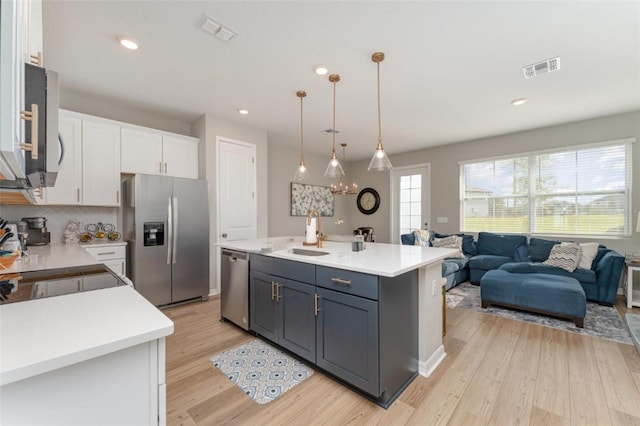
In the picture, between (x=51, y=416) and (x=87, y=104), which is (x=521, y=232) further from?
(x=87, y=104)

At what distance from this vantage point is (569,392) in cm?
187

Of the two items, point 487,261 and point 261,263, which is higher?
point 261,263

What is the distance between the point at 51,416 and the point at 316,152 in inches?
243

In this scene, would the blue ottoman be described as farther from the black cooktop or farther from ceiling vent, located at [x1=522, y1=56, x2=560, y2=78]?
the black cooktop

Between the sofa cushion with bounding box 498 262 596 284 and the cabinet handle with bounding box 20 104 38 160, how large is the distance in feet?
15.2

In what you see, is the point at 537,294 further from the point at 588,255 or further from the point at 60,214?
the point at 60,214

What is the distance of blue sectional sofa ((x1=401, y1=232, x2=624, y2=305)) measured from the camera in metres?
3.49

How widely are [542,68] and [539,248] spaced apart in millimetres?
2881

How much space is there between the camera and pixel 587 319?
10.2 ft

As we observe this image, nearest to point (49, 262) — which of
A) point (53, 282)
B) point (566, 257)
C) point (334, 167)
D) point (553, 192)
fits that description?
point (53, 282)

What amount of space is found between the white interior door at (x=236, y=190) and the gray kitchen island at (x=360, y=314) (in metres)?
1.98

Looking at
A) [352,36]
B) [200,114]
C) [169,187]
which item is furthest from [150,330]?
[200,114]

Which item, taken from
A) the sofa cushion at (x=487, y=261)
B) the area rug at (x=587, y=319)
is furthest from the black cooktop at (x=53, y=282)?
the sofa cushion at (x=487, y=261)

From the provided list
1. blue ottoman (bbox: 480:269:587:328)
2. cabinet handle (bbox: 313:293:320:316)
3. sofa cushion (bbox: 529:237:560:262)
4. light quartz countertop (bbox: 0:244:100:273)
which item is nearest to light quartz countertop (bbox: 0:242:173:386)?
light quartz countertop (bbox: 0:244:100:273)
